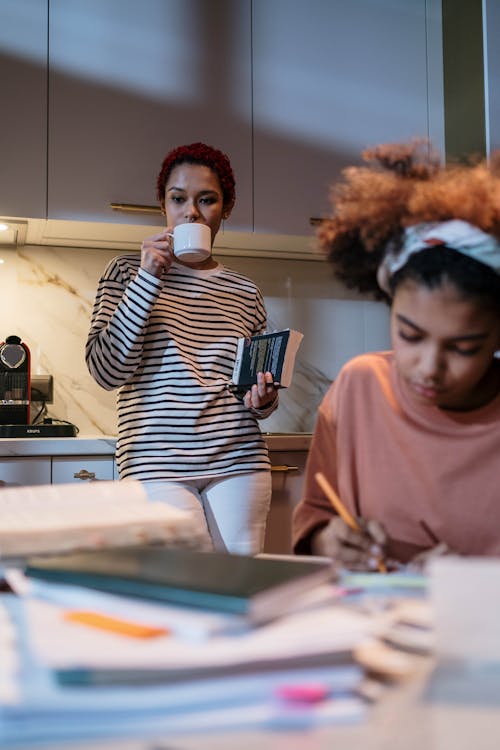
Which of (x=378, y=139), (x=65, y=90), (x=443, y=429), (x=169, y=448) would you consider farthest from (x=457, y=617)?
(x=378, y=139)

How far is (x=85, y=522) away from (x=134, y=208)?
5.95ft

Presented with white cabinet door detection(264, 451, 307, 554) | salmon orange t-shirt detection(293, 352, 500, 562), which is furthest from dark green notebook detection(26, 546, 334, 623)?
white cabinet door detection(264, 451, 307, 554)

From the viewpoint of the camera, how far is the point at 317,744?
452 mm

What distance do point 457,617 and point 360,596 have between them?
0.19 m

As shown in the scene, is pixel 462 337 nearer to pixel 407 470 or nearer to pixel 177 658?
pixel 407 470

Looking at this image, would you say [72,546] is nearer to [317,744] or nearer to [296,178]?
[317,744]

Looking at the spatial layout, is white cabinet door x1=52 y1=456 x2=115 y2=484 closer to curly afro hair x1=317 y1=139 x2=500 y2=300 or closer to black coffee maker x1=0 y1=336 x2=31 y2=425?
black coffee maker x1=0 y1=336 x2=31 y2=425

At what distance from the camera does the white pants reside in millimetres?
1682

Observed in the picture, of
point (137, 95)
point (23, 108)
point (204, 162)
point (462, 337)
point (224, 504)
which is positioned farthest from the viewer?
point (137, 95)

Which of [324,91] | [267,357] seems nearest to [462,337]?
[267,357]

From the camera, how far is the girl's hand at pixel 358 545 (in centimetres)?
85

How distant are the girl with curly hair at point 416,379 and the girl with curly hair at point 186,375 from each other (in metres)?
0.65

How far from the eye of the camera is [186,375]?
5.84 feet

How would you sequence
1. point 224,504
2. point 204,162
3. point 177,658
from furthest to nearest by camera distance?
point 204,162 → point 224,504 → point 177,658
